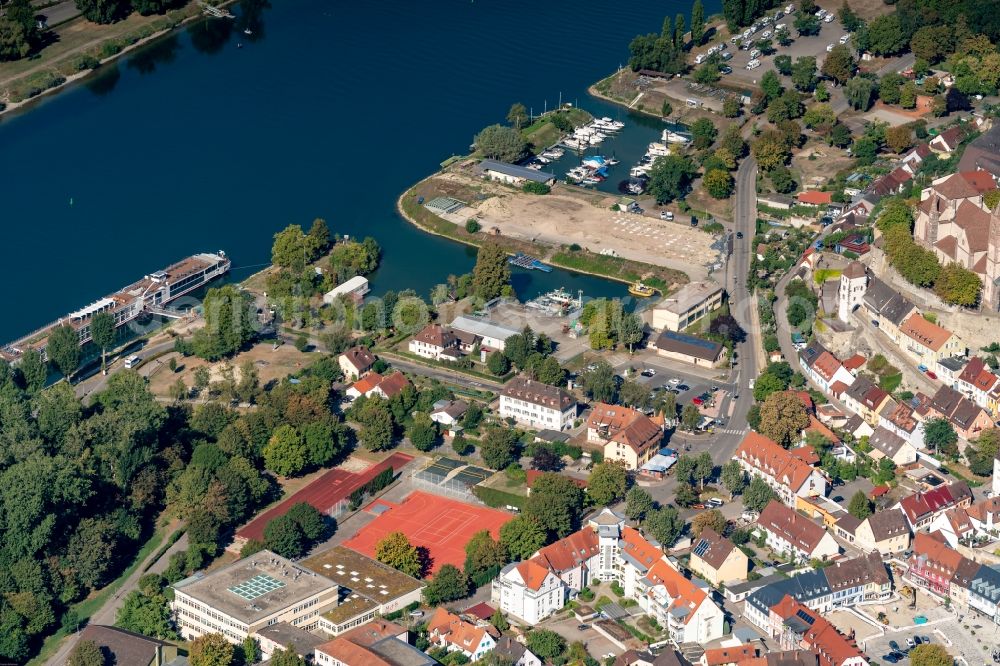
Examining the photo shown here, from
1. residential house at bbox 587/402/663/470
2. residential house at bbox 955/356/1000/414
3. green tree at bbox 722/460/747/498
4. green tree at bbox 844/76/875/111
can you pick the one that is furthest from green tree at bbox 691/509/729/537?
green tree at bbox 844/76/875/111

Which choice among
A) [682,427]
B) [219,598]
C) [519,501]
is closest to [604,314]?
[682,427]

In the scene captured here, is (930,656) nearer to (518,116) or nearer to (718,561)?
(718,561)

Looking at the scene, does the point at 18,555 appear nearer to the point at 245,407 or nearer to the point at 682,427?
the point at 245,407

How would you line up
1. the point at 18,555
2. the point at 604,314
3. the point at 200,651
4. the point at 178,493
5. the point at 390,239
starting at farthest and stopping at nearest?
1. the point at 390,239
2. the point at 604,314
3. the point at 178,493
4. the point at 18,555
5. the point at 200,651

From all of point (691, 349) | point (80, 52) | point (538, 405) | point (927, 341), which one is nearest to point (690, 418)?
point (538, 405)

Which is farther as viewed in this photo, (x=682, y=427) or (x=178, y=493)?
(x=682, y=427)

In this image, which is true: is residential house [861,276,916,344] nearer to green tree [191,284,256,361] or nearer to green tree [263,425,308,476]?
green tree [263,425,308,476]

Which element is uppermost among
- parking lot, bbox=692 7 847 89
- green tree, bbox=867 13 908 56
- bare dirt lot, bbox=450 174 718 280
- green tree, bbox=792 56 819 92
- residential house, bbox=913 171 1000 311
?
residential house, bbox=913 171 1000 311
